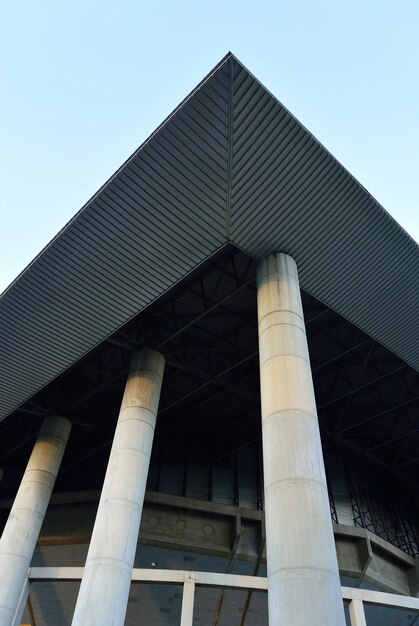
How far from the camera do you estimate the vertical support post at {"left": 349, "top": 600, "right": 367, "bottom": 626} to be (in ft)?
38.2

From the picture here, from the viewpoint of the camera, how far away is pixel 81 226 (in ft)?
45.5

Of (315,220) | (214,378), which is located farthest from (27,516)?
(315,220)

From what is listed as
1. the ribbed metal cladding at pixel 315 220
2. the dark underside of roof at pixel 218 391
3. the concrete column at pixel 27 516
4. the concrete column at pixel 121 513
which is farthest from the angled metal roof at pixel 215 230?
the concrete column at pixel 27 516

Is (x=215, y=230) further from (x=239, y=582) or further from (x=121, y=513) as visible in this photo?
(x=239, y=582)

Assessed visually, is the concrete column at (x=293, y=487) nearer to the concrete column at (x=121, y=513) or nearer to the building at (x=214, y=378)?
the building at (x=214, y=378)

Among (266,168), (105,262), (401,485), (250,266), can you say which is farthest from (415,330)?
(401,485)

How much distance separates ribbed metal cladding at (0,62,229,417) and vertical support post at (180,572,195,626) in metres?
7.92

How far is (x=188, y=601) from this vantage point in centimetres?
1213

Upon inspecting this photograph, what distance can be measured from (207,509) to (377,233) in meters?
15.4

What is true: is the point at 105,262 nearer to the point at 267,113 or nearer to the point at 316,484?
the point at 267,113

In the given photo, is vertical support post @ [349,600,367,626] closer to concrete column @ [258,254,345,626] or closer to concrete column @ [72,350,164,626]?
concrete column @ [258,254,345,626]

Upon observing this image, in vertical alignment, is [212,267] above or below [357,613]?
above

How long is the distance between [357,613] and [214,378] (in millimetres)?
10894

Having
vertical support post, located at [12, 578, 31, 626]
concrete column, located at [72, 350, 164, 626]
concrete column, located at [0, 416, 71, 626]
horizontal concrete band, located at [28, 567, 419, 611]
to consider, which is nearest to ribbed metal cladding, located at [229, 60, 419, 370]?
concrete column, located at [72, 350, 164, 626]
